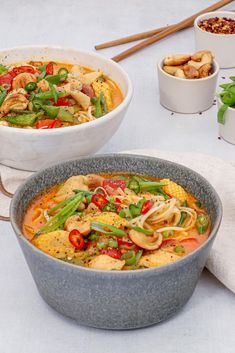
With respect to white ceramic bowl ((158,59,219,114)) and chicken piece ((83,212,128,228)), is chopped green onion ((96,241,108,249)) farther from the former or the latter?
white ceramic bowl ((158,59,219,114))

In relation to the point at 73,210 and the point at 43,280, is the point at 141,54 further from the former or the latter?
the point at 43,280

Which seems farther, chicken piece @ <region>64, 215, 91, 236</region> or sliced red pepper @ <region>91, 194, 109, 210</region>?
sliced red pepper @ <region>91, 194, 109, 210</region>

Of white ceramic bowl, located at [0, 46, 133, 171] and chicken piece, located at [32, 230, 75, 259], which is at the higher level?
chicken piece, located at [32, 230, 75, 259]

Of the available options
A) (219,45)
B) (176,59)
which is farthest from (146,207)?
(219,45)

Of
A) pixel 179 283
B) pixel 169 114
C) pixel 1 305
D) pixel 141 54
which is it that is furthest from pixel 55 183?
pixel 141 54

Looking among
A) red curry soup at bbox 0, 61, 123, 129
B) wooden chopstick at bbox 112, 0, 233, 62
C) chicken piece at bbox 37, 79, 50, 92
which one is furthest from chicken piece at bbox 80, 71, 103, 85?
wooden chopstick at bbox 112, 0, 233, 62

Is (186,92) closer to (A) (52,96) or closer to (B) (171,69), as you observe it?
(B) (171,69)

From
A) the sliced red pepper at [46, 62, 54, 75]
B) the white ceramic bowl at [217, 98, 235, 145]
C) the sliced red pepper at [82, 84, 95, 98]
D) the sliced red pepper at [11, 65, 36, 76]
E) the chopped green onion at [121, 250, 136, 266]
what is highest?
the chopped green onion at [121, 250, 136, 266]
